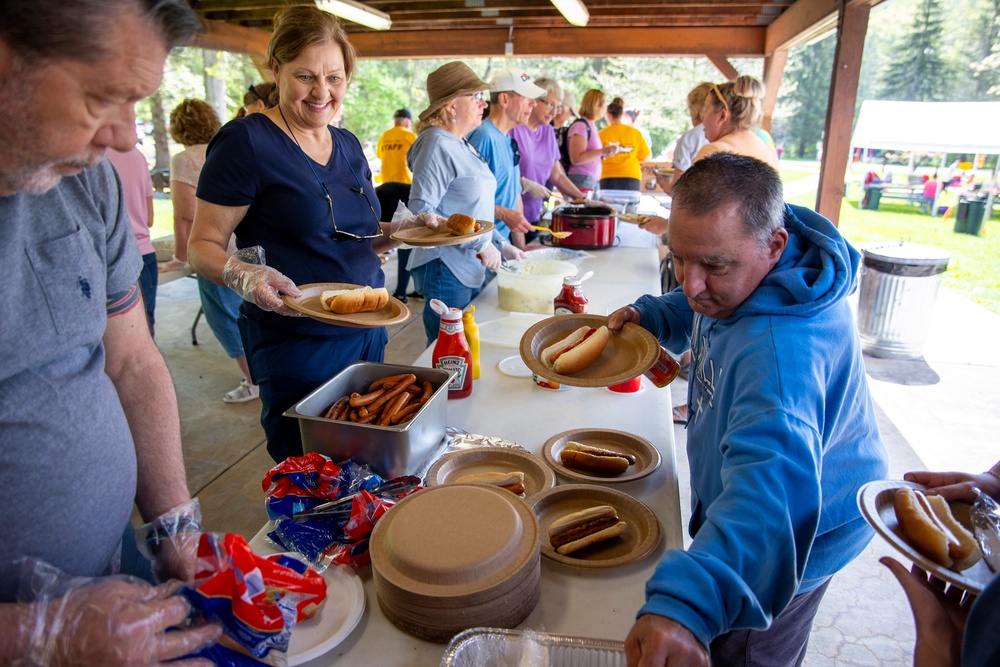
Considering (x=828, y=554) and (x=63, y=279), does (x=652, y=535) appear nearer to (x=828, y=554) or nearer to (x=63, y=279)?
(x=828, y=554)

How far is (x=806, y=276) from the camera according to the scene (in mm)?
1378

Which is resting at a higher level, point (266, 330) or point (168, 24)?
point (168, 24)

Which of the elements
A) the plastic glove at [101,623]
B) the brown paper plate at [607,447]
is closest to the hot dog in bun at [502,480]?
the brown paper plate at [607,447]

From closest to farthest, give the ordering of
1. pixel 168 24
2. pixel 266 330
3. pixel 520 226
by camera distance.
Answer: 1. pixel 168 24
2. pixel 266 330
3. pixel 520 226

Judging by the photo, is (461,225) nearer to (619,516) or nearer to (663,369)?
(663,369)

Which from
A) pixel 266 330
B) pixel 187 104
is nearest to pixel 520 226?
pixel 266 330

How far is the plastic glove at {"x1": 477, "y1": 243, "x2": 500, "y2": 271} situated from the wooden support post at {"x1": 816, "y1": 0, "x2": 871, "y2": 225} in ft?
14.0

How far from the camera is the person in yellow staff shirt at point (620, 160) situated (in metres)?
7.57

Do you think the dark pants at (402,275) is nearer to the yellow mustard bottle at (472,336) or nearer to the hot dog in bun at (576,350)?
the yellow mustard bottle at (472,336)

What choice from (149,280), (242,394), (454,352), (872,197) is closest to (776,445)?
(454,352)

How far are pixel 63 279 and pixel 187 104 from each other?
13.0 ft

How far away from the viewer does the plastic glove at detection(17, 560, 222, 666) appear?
33.1 inches

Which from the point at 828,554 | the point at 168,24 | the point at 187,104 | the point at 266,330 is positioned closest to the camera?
the point at 168,24

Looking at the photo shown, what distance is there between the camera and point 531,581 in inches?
48.2
